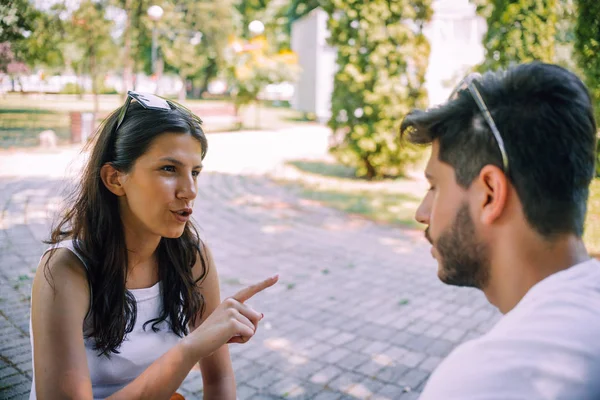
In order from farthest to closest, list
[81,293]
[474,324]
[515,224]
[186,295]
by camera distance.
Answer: [474,324]
[186,295]
[81,293]
[515,224]

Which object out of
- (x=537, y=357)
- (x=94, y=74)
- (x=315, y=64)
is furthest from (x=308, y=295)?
(x=315, y=64)

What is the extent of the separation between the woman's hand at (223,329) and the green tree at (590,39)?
394 centimetres

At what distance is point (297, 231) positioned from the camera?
25.9 ft

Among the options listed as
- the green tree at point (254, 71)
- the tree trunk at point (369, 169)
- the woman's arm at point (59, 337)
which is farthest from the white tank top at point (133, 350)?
the green tree at point (254, 71)

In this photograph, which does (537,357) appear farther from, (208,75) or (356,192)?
(208,75)

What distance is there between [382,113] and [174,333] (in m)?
9.79

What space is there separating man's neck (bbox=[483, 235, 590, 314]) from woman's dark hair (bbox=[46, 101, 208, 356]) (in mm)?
1231

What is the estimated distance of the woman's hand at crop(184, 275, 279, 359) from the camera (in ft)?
5.59

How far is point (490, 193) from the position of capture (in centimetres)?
131

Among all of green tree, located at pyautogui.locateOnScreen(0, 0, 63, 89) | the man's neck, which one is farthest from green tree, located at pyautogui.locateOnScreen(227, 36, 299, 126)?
the man's neck

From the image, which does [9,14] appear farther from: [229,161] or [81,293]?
[229,161]

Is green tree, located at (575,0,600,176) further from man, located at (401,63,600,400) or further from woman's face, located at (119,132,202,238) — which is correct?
woman's face, located at (119,132,202,238)

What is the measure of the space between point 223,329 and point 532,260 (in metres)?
0.94

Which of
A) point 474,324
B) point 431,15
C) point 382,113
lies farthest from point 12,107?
point 431,15
